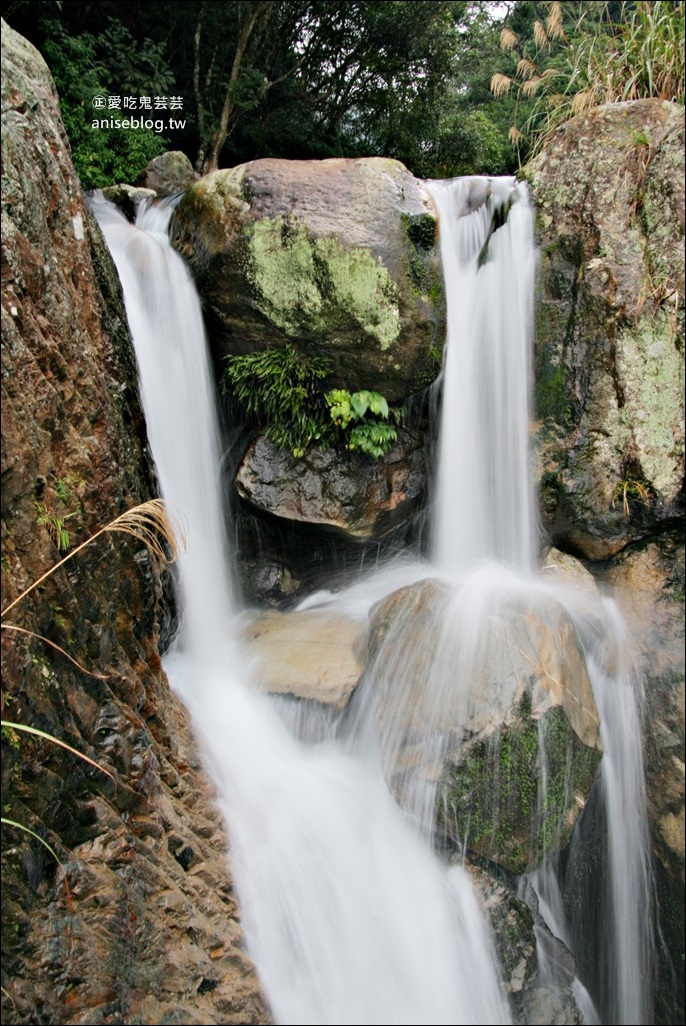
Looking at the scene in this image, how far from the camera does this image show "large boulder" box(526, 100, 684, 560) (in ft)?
15.0

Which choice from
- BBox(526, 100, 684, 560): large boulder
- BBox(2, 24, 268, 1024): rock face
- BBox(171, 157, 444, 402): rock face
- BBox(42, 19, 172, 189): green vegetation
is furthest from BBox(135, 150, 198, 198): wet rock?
BBox(2, 24, 268, 1024): rock face

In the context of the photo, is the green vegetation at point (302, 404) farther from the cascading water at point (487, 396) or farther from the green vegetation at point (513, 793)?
the green vegetation at point (513, 793)

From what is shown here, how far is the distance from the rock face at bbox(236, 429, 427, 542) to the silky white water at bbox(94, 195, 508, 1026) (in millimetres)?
740

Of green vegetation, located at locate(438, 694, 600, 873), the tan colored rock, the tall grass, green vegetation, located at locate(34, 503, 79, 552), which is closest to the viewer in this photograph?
green vegetation, located at locate(34, 503, 79, 552)

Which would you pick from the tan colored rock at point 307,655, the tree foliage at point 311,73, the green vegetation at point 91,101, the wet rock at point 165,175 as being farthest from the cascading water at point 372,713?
the tree foliage at point 311,73

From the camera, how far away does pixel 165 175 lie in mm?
7914

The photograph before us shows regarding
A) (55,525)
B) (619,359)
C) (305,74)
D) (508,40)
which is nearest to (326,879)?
→ (55,525)

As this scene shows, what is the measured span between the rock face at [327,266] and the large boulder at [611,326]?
0.97m

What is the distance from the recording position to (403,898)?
3.40 m

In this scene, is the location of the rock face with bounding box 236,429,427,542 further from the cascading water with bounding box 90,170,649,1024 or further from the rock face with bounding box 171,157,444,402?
the rock face with bounding box 171,157,444,402

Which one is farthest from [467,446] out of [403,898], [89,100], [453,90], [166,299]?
[453,90]

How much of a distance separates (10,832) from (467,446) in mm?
4139

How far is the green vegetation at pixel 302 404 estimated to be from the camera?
16.7 feet

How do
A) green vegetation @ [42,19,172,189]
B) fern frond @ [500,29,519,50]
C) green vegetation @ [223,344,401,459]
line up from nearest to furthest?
green vegetation @ [223,344,401,459]
fern frond @ [500,29,519,50]
green vegetation @ [42,19,172,189]
